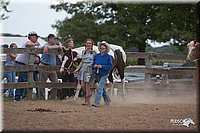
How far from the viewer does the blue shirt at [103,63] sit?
9469 mm

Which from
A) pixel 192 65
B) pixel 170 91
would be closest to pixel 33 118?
pixel 170 91

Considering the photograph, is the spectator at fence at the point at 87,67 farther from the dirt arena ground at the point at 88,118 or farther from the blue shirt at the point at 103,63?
the dirt arena ground at the point at 88,118

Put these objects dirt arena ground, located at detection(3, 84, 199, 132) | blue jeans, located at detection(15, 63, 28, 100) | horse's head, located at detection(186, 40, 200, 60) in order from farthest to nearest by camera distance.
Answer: horse's head, located at detection(186, 40, 200, 60) → blue jeans, located at detection(15, 63, 28, 100) → dirt arena ground, located at detection(3, 84, 199, 132)

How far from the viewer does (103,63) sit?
9484mm

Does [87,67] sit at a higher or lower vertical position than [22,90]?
higher

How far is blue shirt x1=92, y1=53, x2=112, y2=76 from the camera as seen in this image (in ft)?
31.1

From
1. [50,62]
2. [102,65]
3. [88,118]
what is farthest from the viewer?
[50,62]

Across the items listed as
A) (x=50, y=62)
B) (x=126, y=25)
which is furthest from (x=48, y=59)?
(x=126, y=25)

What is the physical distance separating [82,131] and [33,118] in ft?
4.20

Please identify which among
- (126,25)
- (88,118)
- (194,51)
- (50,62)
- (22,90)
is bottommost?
(88,118)

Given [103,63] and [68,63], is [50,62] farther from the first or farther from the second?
[103,63]

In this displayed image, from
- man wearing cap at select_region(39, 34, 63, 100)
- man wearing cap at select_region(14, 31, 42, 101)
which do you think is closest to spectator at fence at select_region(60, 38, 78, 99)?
man wearing cap at select_region(39, 34, 63, 100)

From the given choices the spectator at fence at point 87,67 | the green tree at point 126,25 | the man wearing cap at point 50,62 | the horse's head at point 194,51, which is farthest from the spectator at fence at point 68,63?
the green tree at point 126,25

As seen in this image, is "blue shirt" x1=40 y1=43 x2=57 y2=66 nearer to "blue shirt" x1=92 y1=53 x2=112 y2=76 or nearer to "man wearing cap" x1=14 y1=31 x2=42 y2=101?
"man wearing cap" x1=14 y1=31 x2=42 y2=101
